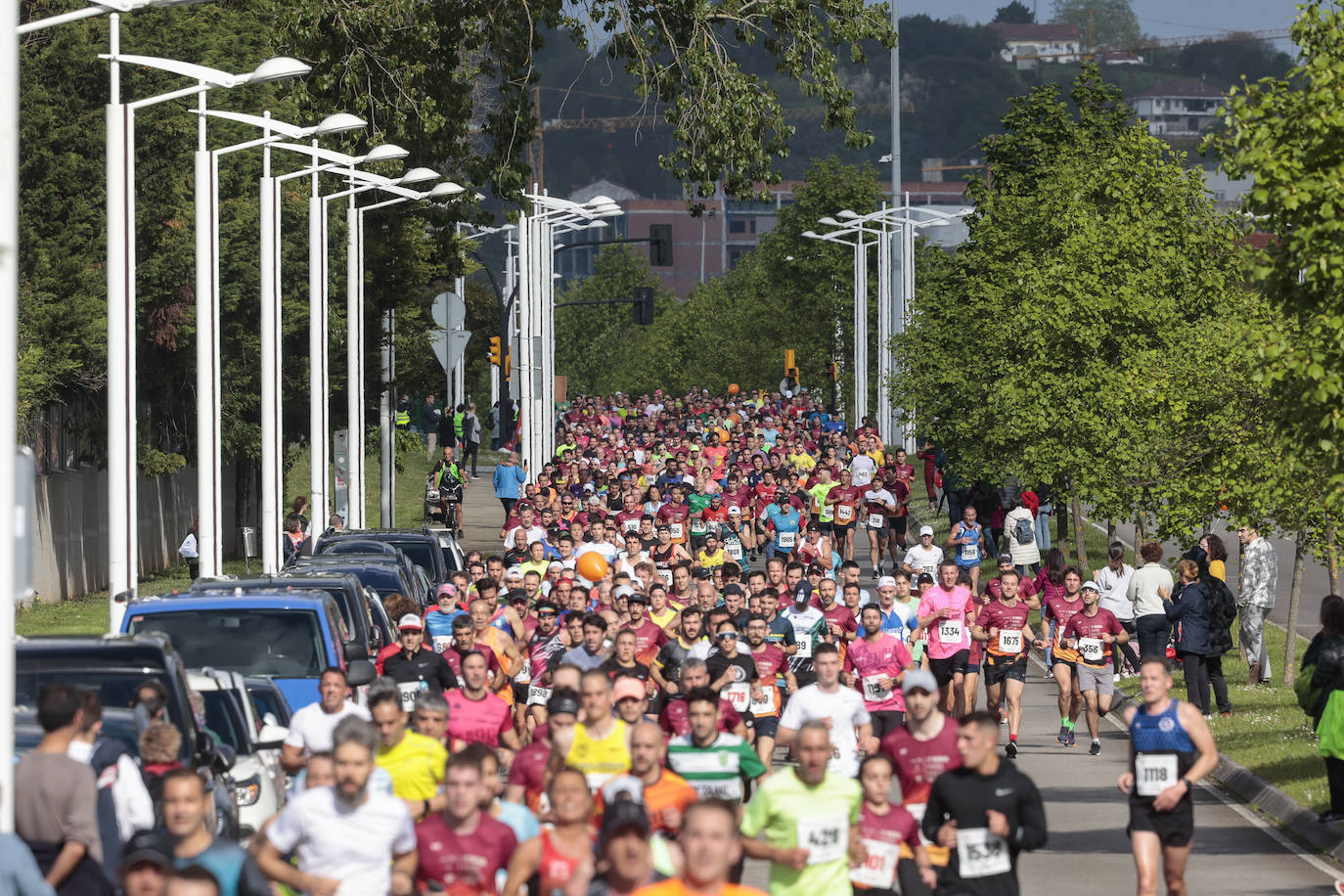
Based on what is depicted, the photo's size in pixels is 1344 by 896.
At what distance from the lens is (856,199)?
91000mm

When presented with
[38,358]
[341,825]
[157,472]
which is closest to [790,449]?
[157,472]

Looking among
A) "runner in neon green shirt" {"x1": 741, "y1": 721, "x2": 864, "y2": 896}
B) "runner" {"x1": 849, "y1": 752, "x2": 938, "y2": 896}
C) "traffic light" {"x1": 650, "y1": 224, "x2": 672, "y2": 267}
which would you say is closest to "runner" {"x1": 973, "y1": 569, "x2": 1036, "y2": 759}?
"runner" {"x1": 849, "y1": 752, "x2": 938, "y2": 896}

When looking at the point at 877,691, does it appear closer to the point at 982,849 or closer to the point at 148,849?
the point at 982,849

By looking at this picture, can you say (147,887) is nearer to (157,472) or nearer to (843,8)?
(843,8)

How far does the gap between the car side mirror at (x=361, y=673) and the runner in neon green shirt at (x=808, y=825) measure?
14.9ft

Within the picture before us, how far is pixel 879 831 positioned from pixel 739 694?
19.4 feet

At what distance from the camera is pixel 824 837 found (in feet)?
32.8

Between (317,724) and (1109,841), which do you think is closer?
(317,724)

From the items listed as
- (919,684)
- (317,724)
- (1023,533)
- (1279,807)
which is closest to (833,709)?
(919,684)

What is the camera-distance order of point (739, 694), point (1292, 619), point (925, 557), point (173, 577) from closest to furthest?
point (739, 694) → point (1292, 619) → point (925, 557) → point (173, 577)

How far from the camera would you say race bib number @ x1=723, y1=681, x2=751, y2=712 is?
648 inches

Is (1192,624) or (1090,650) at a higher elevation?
(1192,624)

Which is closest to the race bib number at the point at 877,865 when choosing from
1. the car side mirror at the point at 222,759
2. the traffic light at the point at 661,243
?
the car side mirror at the point at 222,759

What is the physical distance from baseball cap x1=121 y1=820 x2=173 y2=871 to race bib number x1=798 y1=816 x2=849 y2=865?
2505mm
